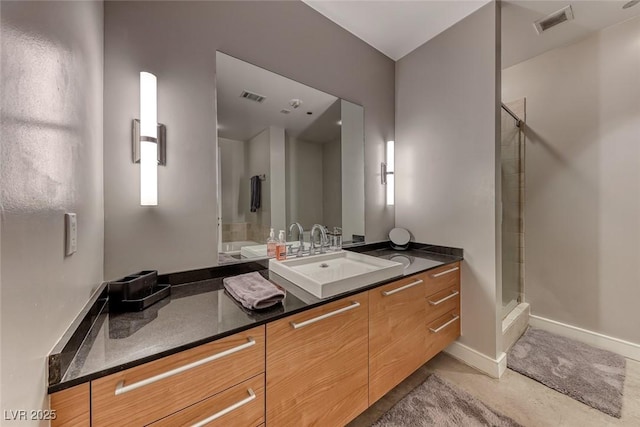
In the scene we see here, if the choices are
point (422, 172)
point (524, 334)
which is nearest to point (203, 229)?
point (422, 172)

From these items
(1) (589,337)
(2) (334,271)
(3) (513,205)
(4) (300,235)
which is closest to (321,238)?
(4) (300,235)

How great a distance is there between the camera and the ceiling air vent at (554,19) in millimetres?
1757

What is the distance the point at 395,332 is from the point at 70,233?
147 centimetres

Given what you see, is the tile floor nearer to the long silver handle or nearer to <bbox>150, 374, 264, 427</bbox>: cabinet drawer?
<bbox>150, 374, 264, 427</bbox>: cabinet drawer

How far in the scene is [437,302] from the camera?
1630 millimetres

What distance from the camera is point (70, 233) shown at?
697 millimetres

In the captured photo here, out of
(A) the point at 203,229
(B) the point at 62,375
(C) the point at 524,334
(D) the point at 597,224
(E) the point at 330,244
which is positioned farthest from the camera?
(C) the point at 524,334

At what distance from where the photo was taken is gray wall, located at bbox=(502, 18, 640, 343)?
1888 millimetres

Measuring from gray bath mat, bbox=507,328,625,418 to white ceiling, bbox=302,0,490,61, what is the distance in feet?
8.73

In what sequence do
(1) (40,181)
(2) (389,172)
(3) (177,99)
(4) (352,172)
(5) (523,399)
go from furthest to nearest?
1. (2) (389,172)
2. (4) (352,172)
3. (5) (523,399)
4. (3) (177,99)
5. (1) (40,181)

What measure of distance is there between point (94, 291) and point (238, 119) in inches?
43.4

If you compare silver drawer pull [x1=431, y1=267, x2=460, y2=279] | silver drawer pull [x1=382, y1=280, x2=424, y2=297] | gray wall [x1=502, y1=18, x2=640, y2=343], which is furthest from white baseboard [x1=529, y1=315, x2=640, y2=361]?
silver drawer pull [x1=382, y1=280, x2=424, y2=297]

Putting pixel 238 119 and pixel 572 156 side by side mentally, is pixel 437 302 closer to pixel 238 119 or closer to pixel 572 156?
pixel 238 119

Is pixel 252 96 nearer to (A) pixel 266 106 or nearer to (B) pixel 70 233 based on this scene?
(A) pixel 266 106
